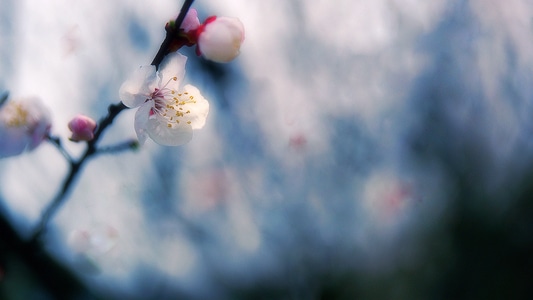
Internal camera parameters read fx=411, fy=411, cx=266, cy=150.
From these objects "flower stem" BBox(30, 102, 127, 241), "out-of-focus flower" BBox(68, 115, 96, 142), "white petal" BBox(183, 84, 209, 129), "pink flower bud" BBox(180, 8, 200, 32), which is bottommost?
"flower stem" BBox(30, 102, 127, 241)

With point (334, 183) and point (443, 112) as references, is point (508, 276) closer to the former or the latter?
point (443, 112)

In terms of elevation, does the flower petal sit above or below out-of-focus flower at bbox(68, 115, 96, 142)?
above

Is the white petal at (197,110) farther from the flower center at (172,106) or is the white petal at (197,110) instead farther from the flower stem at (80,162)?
the flower stem at (80,162)

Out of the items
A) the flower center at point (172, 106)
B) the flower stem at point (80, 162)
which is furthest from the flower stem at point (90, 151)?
the flower center at point (172, 106)

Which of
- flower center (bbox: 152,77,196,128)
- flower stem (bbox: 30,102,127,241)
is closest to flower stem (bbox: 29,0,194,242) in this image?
flower stem (bbox: 30,102,127,241)

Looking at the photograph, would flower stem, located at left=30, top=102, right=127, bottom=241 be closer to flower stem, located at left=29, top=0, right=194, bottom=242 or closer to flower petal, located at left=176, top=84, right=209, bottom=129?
flower stem, located at left=29, top=0, right=194, bottom=242

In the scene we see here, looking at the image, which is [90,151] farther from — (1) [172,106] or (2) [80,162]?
(1) [172,106]
